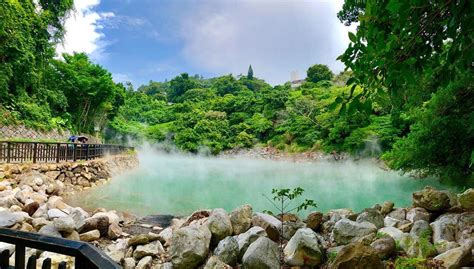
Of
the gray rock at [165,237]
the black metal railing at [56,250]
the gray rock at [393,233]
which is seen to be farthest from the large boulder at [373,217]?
the black metal railing at [56,250]

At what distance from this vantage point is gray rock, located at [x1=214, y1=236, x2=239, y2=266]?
4281 mm

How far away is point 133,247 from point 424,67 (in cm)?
448

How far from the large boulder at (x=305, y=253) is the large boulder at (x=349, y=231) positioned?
0.45 meters

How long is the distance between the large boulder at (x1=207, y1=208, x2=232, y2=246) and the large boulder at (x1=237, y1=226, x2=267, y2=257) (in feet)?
0.78

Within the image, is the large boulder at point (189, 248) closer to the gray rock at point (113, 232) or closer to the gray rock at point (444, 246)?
the gray rock at point (113, 232)

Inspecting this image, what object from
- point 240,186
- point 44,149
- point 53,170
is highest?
point 44,149

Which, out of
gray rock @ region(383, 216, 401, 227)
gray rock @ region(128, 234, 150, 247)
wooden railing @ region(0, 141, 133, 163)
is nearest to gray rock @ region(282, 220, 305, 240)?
gray rock @ region(383, 216, 401, 227)

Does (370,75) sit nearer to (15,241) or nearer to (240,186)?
(15,241)

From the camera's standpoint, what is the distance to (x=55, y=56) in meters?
18.5

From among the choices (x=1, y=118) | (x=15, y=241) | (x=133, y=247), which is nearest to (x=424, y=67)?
(x=15, y=241)

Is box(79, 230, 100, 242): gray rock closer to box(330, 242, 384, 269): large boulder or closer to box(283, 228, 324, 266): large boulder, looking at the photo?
box(283, 228, 324, 266): large boulder

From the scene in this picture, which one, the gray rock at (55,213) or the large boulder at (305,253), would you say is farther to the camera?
the gray rock at (55,213)

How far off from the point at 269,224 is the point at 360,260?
1730 millimetres

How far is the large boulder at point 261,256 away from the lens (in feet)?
13.0
